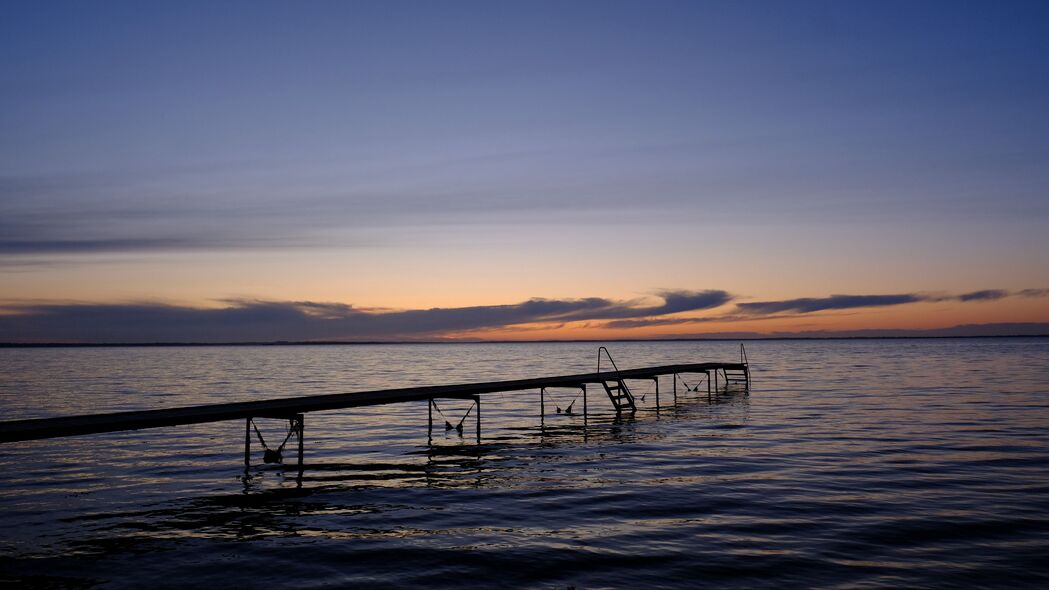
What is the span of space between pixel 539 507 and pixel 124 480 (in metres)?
12.5

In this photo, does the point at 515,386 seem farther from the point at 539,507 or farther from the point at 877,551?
the point at 877,551

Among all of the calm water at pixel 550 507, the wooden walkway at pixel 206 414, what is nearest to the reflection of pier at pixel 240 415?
the wooden walkway at pixel 206 414

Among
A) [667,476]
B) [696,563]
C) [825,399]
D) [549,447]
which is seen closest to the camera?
[696,563]

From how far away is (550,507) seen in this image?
16688 millimetres

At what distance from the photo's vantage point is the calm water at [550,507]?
12125 millimetres

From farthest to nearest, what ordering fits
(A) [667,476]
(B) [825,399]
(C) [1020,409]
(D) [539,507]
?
(B) [825,399] < (C) [1020,409] < (A) [667,476] < (D) [539,507]

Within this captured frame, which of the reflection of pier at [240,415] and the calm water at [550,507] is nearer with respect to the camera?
the calm water at [550,507]

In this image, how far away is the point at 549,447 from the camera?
27.5m

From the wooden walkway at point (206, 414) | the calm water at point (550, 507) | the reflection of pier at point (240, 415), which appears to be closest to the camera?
the calm water at point (550, 507)

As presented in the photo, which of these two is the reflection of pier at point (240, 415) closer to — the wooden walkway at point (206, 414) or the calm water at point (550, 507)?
the wooden walkway at point (206, 414)

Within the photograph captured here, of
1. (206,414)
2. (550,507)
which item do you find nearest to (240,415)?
(206,414)

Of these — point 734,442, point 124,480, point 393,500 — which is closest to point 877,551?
point 393,500

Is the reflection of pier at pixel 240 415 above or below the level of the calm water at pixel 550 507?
above

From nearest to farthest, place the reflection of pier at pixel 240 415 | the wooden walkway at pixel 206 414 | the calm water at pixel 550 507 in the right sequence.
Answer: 1. the calm water at pixel 550 507
2. the wooden walkway at pixel 206 414
3. the reflection of pier at pixel 240 415
